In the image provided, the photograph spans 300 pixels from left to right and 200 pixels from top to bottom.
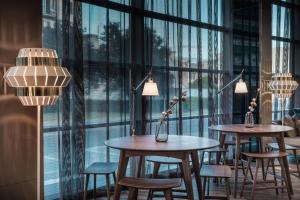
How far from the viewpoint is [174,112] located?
5.04 m

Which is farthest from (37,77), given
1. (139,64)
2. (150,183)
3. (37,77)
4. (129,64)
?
(139,64)

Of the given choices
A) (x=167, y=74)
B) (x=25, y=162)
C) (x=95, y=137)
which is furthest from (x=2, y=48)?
(x=167, y=74)

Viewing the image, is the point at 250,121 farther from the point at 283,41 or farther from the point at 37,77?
the point at 37,77

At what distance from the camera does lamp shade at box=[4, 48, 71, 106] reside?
2342mm

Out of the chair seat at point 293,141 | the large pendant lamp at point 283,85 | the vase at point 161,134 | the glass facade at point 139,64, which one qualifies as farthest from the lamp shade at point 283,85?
the vase at point 161,134

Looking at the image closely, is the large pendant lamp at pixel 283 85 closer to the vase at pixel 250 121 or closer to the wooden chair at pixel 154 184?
the vase at pixel 250 121

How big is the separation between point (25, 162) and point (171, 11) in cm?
283

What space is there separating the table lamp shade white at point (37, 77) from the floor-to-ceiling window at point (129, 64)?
4.21 feet

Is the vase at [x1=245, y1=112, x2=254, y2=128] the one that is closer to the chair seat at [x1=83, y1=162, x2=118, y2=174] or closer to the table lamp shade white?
the chair seat at [x1=83, y1=162, x2=118, y2=174]

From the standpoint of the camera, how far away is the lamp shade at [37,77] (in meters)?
2.34

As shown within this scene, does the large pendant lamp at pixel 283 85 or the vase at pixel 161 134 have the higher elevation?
the large pendant lamp at pixel 283 85

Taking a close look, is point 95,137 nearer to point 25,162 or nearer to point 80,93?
point 80,93

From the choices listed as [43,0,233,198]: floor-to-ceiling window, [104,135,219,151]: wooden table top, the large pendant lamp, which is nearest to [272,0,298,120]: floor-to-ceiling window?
the large pendant lamp

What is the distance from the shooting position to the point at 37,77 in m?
2.33
